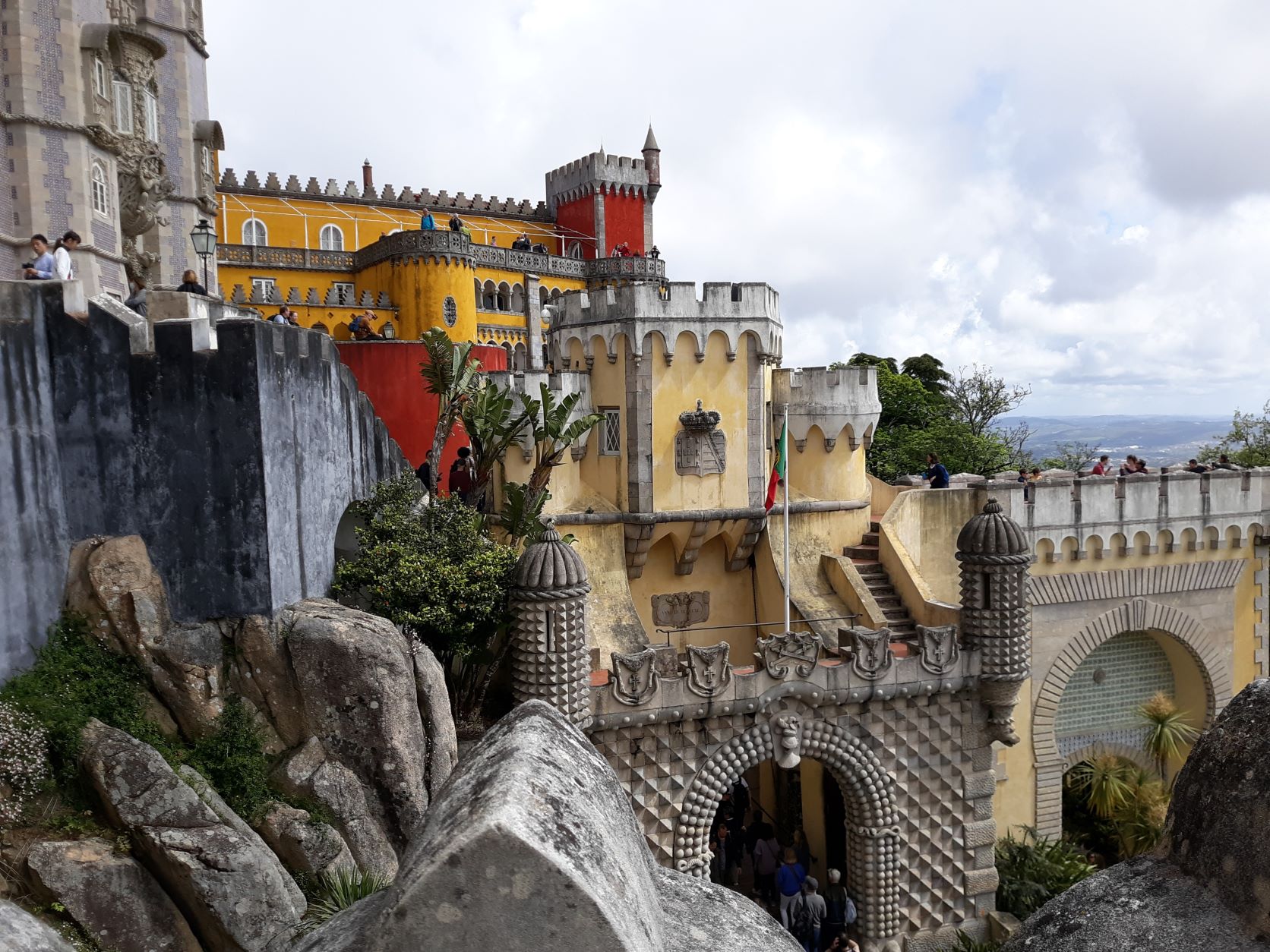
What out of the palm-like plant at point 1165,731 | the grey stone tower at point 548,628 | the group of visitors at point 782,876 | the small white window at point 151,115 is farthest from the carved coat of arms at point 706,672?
the small white window at point 151,115

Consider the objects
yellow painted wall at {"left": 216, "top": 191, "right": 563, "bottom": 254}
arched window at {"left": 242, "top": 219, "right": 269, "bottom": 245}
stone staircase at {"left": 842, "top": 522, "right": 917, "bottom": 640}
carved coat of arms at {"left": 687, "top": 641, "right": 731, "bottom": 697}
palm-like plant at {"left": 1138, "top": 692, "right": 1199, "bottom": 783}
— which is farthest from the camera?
arched window at {"left": 242, "top": 219, "right": 269, "bottom": 245}

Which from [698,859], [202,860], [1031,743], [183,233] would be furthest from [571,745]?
[183,233]

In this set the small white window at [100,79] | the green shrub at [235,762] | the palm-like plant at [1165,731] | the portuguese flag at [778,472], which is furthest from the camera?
the palm-like plant at [1165,731]

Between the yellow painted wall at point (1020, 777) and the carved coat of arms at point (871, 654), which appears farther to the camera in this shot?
the yellow painted wall at point (1020, 777)

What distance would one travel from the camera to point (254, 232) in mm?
43312

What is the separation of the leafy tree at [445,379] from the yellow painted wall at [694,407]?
3.89 m

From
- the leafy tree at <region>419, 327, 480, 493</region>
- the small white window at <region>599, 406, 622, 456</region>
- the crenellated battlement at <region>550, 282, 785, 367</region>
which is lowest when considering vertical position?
the small white window at <region>599, 406, 622, 456</region>

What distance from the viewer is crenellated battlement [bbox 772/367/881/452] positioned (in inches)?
766

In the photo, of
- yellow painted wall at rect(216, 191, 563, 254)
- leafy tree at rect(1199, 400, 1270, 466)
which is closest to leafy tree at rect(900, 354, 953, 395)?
leafy tree at rect(1199, 400, 1270, 466)

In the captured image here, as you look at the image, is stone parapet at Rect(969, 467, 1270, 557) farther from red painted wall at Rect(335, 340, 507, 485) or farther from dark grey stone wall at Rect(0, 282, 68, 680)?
dark grey stone wall at Rect(0, 282, 68, 680)

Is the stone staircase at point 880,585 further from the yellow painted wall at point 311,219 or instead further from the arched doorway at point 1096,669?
the yellow painted wall at point 311,219

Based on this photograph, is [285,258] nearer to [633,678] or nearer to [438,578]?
[438,578]

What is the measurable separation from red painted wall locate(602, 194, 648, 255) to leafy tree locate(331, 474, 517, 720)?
120 ft

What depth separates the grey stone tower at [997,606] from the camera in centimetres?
1619
